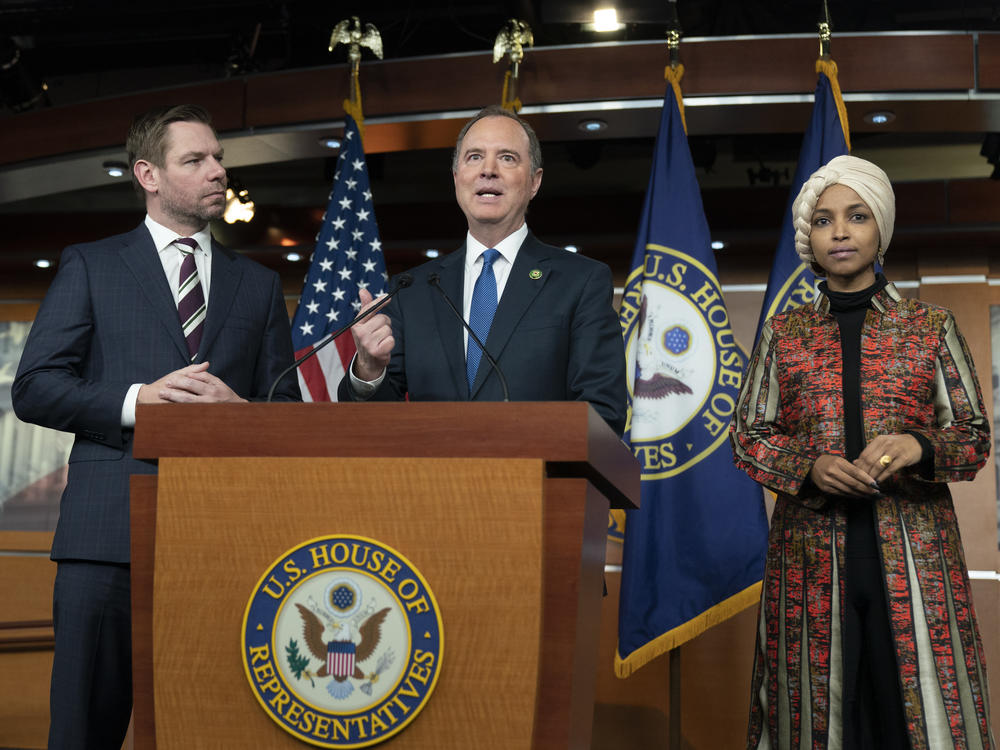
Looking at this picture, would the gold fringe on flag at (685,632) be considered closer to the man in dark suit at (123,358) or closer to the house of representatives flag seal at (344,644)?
the man in dark suit at (123,358)

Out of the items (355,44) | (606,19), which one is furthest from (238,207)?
(606,19)

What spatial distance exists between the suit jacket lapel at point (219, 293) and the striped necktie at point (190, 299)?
2 centimetres

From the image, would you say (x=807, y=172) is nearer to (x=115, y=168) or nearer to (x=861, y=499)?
(x=861, y=499)

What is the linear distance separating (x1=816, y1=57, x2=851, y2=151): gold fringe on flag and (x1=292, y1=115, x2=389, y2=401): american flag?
5.58 ft

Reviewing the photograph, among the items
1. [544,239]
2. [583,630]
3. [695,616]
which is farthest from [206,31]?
[583,630]

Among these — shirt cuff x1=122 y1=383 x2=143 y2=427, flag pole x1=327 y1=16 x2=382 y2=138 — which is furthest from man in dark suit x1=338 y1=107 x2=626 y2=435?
flag pole x1=327 y1=16 x2=382 y2=138

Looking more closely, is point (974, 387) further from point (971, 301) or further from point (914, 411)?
point (971, 301)

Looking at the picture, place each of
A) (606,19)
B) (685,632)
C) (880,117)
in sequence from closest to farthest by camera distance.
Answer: (685,632), (880,117), (606,19)

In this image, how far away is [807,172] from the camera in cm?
354

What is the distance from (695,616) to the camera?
3.39 meters

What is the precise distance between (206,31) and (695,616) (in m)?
3.40

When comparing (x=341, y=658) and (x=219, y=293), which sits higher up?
(x=219, y=293)

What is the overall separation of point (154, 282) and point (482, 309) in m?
0.68

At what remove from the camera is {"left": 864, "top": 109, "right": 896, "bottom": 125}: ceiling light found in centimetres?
387
